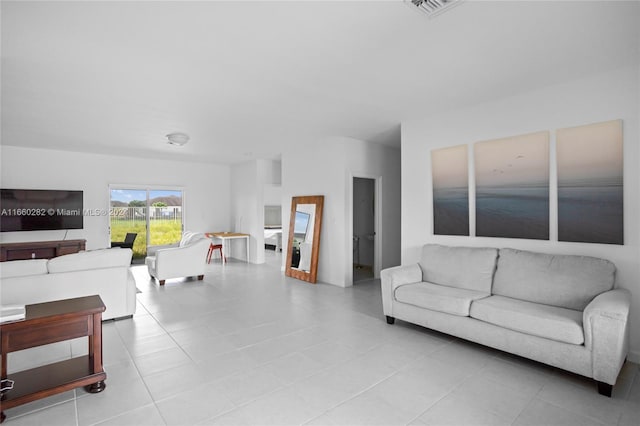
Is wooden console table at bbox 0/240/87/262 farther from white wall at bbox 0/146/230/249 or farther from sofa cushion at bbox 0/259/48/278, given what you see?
sofa cushion at bbox 0/259/48/278

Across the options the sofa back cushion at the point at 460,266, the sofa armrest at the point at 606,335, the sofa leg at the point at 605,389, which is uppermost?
the sofa back cushion at the point at 460,266

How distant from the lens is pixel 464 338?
10.5ft

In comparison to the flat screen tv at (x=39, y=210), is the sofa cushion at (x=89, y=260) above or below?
below

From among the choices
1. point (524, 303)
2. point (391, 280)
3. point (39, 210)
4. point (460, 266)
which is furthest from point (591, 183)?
point (39, 210)

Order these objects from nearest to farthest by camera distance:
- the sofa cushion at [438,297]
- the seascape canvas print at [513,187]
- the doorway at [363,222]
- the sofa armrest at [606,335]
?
the sofa armrest at [606,335] → the sofa cushion at [438,297] → the seascape canvas print at [513,187] → the doorway at [363,222]

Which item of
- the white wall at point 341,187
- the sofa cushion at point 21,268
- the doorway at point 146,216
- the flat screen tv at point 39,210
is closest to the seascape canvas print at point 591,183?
the white wall at point 341,187

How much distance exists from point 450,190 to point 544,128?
1.22m

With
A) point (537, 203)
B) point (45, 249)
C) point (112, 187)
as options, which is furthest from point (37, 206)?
point (537, 203)

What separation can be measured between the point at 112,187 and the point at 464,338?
26.2 ft

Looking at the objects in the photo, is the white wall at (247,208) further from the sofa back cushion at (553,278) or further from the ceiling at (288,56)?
the sofa back cushion at (553,278)

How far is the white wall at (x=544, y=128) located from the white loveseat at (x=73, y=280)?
3.80 meters

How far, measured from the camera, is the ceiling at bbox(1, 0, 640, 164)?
221 centimetres

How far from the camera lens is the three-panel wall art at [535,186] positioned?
3.09 meters

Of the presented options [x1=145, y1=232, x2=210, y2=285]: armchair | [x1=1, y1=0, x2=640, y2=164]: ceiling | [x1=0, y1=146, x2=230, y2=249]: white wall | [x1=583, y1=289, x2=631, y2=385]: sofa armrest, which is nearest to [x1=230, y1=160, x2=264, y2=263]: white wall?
[x1=0, y1=146, x2=230, y2=249]: white wall
